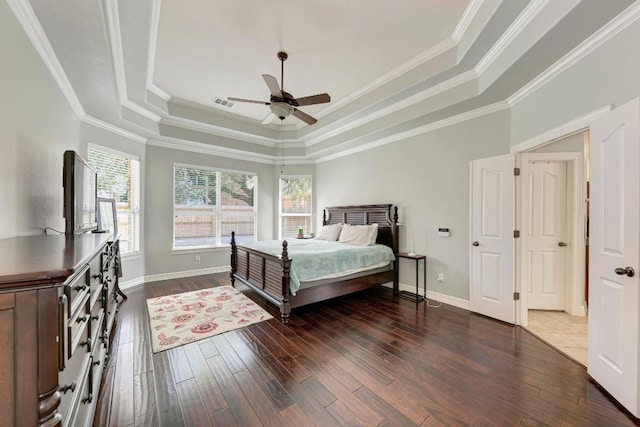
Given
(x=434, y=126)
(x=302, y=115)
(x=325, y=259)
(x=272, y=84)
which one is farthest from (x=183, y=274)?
(x=434, y=126)

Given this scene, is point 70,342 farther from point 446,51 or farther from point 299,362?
point 446,51

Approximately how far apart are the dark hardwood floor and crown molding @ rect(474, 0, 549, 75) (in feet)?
9.99

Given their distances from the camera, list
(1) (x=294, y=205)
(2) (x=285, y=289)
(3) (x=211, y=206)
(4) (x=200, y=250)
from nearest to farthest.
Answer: (2) (x=285, y=289) → (4) (x=200, y=250) → (3) (x=211, y=206) → (1) (x=294, y=205)

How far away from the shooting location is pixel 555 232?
365 centimetres

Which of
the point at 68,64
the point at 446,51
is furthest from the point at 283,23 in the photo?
the point at 68,64

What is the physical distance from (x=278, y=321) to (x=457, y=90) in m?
3.75

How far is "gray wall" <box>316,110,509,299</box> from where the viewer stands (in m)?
3.68

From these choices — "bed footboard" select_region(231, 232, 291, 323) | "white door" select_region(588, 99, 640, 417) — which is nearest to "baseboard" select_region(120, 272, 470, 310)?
"bed footboard" select_region(231, 232, 291, 323)

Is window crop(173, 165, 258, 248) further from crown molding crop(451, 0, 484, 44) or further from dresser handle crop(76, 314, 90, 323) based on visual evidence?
crown molding crop(451, 0, 484, 44)

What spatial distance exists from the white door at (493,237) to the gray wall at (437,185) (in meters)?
0.16

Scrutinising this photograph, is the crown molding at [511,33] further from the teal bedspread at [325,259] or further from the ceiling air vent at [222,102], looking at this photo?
the ceiling air vent at [222,102]

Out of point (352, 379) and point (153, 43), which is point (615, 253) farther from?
point (153, 43)

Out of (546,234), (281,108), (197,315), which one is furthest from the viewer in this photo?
(546,234)

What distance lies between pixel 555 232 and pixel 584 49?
7.99 ft
